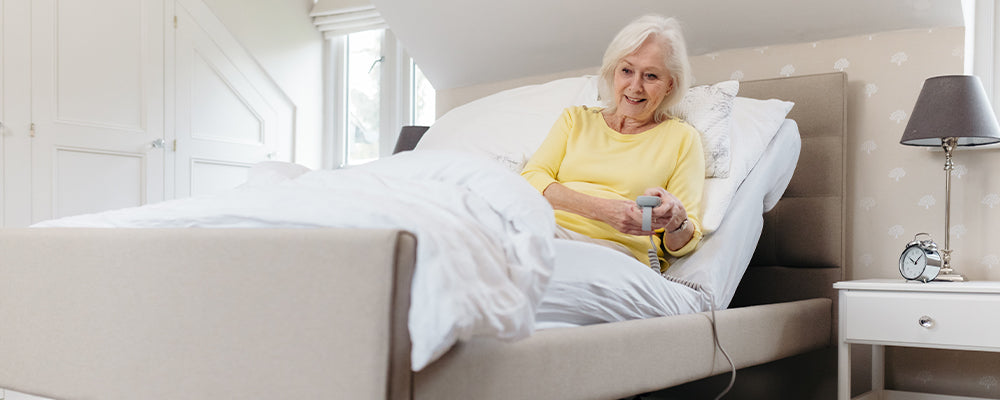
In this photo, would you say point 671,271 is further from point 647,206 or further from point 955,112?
point 955,112

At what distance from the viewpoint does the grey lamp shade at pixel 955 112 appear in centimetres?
202

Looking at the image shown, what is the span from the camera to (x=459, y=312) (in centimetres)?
98

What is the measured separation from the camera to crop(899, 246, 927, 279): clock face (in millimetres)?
1978

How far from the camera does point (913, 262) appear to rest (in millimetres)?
2004

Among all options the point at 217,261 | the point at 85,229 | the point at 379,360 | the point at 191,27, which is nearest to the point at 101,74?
the point at 191,27

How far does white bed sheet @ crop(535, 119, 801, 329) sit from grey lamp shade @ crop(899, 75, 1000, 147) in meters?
0.31

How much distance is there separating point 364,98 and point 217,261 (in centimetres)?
330

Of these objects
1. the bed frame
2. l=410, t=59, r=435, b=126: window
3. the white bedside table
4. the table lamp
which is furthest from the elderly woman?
l=410, t=59, r=435, b=126: window

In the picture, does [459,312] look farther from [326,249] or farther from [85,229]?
[85,229]

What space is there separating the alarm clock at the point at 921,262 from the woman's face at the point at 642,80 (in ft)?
2.21

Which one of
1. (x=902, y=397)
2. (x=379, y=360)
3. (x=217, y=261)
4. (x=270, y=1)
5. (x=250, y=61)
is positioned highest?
(x=270, y=1)

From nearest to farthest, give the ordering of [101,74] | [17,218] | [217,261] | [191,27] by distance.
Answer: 1. [217,261]
2. [17,218]
3. [101,74]
4. [191,27]

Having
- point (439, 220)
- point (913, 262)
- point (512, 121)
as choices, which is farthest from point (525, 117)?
point (439, 220)

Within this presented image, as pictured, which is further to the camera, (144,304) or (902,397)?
(902,397)
